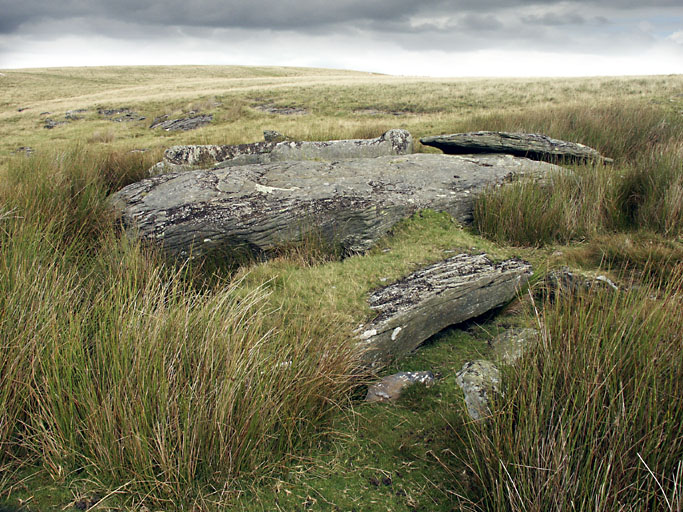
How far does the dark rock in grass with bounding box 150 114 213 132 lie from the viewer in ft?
66.3

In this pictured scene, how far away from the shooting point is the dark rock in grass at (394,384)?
353cm

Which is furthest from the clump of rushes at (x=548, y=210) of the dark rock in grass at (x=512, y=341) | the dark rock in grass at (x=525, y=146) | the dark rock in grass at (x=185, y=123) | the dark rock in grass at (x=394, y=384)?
the dark rock in grass at (x=185, y=123)

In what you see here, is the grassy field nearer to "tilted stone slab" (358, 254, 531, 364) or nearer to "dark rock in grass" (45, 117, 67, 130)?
"tilted stone slab" (358, 254, 531, 364)

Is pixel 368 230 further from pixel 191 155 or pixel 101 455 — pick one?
pixel 191 155

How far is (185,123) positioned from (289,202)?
55.2ft

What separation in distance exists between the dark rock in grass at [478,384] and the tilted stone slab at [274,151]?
22.0 feet

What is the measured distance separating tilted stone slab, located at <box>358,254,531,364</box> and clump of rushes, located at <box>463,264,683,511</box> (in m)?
1.36

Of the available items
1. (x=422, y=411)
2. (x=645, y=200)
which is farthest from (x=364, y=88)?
(x=422, y=411)

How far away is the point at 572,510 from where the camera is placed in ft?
6.79

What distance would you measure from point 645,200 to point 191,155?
7918mm

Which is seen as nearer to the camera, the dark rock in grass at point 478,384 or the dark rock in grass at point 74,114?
the dark rock in grass at point 478,384

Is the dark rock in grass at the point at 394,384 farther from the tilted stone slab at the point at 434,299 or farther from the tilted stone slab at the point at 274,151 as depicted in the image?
the tilted stone slab at the point at 274,151

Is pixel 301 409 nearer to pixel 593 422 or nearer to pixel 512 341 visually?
pixel 512 341

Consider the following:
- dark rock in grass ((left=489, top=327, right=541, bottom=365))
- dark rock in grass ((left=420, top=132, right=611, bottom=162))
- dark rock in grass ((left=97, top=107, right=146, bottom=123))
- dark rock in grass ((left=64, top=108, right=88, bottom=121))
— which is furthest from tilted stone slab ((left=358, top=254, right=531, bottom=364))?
dark rock in grass ((left=64, top=108, right=88, bottom=121))
